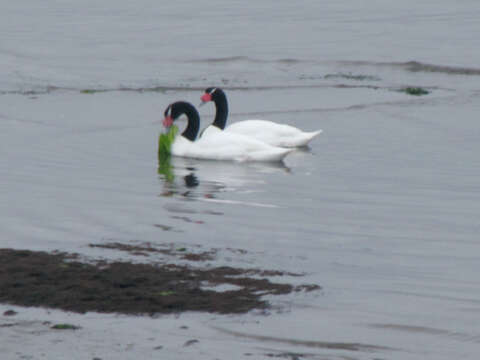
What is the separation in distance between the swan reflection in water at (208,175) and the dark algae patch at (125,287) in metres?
4.77

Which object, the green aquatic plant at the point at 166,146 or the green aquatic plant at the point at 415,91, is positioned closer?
the green aquatic plant at the point at 166,146

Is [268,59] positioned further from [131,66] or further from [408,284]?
[408,284]

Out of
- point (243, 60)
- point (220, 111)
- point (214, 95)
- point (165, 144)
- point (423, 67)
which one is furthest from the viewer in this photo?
point (243, 60)

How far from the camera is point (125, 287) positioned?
26.5ft

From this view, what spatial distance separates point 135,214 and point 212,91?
8.35 metres

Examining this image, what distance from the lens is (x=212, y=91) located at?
20172 millimetres

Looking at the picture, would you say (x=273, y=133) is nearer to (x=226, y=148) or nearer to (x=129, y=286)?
(x=226, y=148)

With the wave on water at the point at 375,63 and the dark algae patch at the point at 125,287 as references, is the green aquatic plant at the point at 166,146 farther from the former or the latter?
the wave on water at the point at 375,63

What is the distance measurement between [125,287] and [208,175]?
7.91m

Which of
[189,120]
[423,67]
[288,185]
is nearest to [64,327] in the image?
[288,185]

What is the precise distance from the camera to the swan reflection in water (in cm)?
1429

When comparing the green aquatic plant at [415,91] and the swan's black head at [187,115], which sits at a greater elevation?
the green aquatic plant at [415,91]

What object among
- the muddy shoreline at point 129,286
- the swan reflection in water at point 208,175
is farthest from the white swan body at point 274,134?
the muddy shoreline at point 129,286

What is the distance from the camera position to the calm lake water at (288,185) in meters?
7.35
